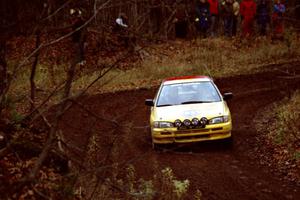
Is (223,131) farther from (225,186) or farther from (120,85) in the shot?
(120,85)

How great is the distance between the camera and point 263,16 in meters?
28.5

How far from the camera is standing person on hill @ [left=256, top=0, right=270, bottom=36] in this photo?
90.0 ft

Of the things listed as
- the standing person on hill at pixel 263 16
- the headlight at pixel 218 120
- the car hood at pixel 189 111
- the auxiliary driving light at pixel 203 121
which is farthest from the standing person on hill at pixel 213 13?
the auxiliary driving light at pixel 203 121

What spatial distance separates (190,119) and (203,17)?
640 inches

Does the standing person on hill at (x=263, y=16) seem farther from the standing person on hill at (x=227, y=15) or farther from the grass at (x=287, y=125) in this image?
the grass at (x=287, y=125)

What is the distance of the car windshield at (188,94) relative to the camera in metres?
13.9

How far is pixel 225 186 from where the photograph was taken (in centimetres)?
1032

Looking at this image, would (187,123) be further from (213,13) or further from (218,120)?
(213,13)

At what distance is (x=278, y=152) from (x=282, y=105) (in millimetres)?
5612

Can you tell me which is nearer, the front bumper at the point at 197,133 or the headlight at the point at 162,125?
the front bumper at the point at 197,133

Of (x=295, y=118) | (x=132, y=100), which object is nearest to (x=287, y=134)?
(x=295, y=118)

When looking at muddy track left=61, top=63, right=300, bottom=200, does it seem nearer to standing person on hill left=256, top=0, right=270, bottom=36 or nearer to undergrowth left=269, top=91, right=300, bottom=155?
undergrowth left=269, top=91, right=300, bottom=155

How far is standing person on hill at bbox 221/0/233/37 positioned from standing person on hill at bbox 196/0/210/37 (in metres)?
0.86

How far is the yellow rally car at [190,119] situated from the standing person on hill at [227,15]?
592 inches
